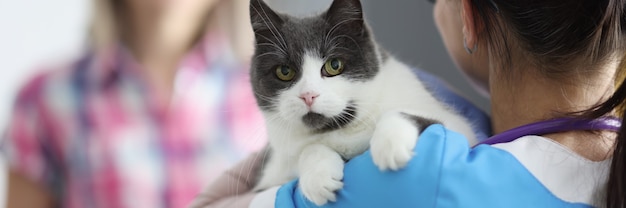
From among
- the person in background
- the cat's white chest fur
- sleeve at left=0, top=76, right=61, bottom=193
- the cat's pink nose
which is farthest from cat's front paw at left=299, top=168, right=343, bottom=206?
sleeve at left=0, top=76, right=61, bottom=193

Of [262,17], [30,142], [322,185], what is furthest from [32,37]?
[322,185]

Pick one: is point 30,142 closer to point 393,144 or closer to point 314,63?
point 314,63

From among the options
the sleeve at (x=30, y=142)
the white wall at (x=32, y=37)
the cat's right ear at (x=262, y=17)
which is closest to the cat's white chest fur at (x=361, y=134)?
the cat's right ear at (x=262, y=17)

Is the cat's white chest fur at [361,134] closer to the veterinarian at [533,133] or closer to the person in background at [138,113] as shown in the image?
the veterinarian at [533,133]

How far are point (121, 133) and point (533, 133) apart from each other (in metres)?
1.25

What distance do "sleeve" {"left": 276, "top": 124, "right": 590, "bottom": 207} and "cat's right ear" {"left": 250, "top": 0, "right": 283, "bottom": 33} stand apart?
35 centimetres

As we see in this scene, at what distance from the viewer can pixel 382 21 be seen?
1.95m

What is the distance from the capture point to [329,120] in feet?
3.04

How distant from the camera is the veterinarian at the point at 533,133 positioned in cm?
72

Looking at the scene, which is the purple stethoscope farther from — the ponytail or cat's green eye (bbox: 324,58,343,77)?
cat's green eye (bbox: 324,58,343,77)

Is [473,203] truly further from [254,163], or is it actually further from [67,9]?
[67,9]

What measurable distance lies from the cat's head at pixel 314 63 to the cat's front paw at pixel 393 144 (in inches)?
6.2

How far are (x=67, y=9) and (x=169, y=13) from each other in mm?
293

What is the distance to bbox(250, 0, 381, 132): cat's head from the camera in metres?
0.91
